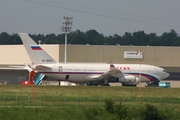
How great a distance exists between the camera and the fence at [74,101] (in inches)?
2143

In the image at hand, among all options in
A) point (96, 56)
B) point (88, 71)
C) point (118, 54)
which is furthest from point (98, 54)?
point (88, 71)

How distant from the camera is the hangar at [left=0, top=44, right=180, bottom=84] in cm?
10388

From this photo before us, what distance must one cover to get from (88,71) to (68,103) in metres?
31.9

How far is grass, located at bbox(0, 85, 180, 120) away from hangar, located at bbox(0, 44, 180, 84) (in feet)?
104

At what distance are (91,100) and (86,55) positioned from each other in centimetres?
4643

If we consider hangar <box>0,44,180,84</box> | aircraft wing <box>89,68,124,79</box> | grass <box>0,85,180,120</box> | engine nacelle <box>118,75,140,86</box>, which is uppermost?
hangar <box>0,44,180,84</box>

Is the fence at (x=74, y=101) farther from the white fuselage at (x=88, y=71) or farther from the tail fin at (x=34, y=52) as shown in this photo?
the tail fin at (x=34, y=52)

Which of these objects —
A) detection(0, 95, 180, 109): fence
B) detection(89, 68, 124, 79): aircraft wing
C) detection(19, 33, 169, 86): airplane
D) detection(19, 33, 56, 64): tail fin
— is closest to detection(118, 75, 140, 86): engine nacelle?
detection(19, 33, 169, 86): airplane

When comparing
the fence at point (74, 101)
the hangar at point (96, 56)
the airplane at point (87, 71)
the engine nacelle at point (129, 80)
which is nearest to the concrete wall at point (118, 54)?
the hangar at point (96, 56)

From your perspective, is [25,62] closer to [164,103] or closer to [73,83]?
[73,83]

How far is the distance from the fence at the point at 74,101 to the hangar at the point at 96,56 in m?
42.9

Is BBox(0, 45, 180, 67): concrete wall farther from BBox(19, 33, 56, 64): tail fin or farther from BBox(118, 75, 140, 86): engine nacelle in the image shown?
BBox(19, 33, 56, 64): tail fin

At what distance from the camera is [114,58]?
105688 millimetres

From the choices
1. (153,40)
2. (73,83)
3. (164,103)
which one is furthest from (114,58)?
(153,40)
